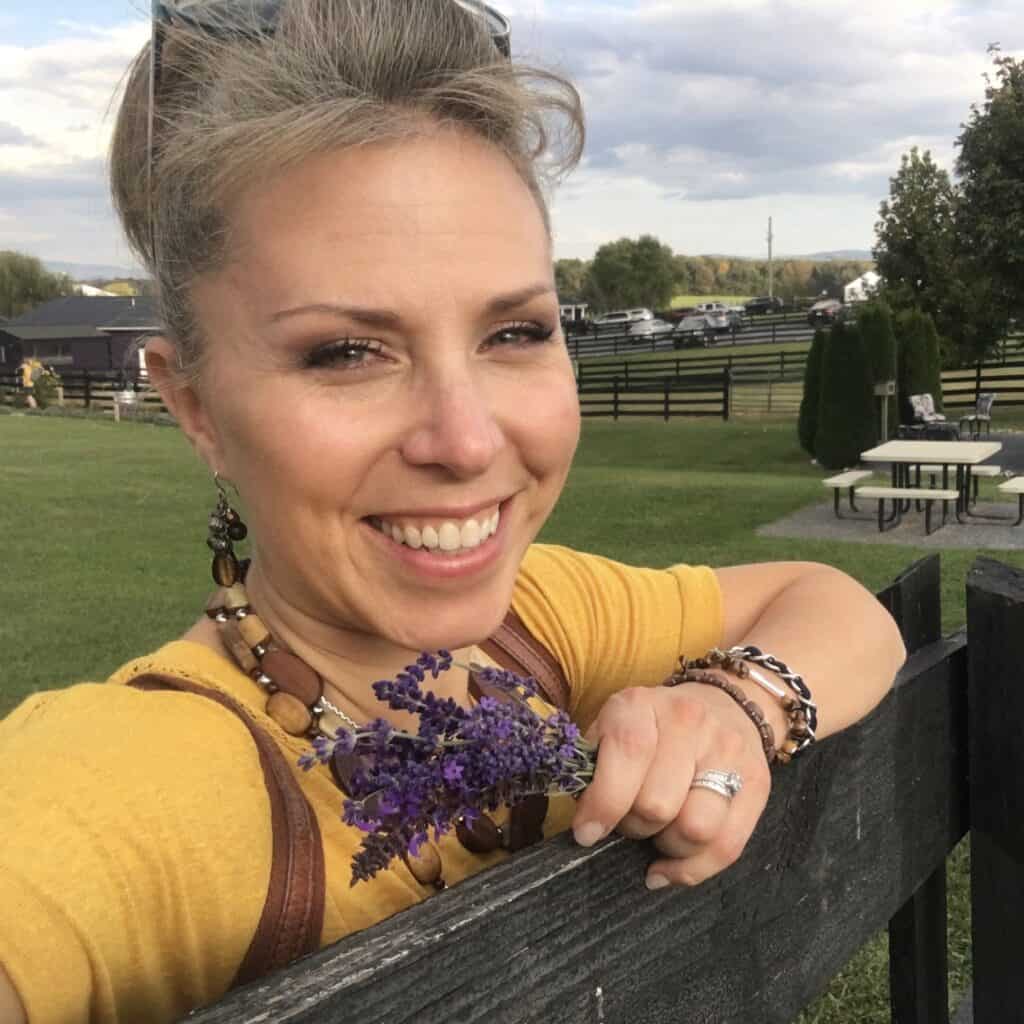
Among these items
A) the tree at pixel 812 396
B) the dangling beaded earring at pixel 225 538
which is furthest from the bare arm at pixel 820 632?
the tree at pixel 812 396

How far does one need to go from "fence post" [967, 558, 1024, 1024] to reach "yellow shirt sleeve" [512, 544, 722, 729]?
0.41 meters

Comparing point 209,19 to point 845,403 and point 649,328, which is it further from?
point 649,328

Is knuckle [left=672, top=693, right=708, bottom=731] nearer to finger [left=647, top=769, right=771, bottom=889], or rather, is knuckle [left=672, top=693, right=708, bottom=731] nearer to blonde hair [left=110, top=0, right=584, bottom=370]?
finger [left=647, top=769, right=771, bottom=889]

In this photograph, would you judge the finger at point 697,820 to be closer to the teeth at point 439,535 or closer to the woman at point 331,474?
the woman at point 331,474

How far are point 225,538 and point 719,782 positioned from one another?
2.67 feet

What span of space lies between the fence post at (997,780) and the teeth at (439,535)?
2.34ft

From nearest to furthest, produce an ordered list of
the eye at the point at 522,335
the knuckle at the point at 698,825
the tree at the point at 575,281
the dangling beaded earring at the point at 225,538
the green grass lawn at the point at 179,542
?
the knuckle at the point at 698,825 → the eye at the point at 522,335 → the dangling beaded earring at the point at 225,538 → the green grass lawn at the point at 179,542 → the tree at the point at 575,281

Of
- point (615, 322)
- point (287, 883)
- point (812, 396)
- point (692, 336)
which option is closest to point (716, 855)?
point (287, 883)

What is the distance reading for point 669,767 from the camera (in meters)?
1.03

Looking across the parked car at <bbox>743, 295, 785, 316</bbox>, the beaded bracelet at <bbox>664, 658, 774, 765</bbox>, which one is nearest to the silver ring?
the beaded bracelet at <bbox>664, 658, 774, 765</bbox>

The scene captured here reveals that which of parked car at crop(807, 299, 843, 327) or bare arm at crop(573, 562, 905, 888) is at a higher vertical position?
parked car at crop(807, 299, 843, 327)

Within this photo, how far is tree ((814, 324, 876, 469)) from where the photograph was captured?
17641 millimetres

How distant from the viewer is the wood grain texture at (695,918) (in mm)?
762

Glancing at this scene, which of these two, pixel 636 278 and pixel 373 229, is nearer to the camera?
pixel 373 229
